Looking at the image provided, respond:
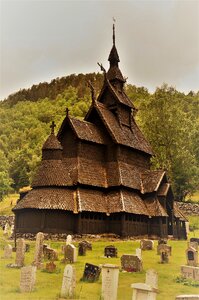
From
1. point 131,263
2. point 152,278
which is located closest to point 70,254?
point 131,263

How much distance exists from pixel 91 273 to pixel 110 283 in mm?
3011

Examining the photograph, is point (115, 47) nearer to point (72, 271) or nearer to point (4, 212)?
point (4, 212)

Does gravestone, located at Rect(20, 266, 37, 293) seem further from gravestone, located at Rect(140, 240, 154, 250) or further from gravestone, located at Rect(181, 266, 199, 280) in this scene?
gravestone, located at Rect(140, 240, 154, 250)

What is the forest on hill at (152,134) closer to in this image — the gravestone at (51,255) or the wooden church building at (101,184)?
the wooden church building at (101,184)

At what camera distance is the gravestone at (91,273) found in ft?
47.6

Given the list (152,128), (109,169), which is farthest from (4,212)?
(109,169)

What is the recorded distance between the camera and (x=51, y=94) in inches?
6880

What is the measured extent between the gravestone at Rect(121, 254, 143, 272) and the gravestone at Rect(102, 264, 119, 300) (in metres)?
5.50

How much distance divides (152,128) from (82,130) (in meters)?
22.8

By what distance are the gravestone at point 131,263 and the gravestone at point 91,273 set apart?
2.87m

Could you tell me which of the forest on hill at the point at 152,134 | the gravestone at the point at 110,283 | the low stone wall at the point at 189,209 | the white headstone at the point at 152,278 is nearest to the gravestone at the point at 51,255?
the white headstone at the point at 152,278

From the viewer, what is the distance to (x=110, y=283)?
1173 cm

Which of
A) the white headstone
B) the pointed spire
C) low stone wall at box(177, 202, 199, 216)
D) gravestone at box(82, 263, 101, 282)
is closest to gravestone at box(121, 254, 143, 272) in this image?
gravestone at box(82, 263, 101, 282)

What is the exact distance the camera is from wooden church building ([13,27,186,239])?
30359 mm
